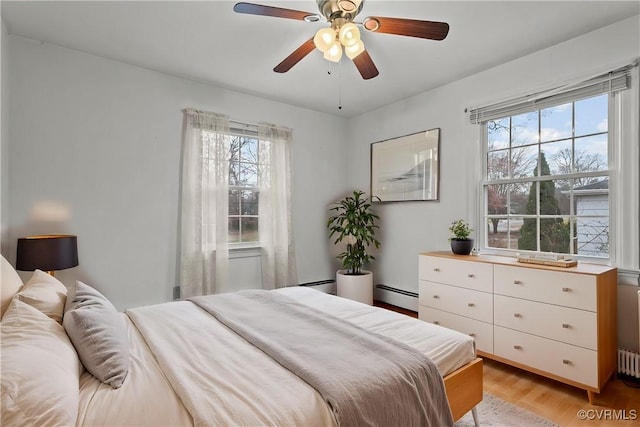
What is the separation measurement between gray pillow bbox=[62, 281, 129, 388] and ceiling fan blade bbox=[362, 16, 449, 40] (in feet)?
6.62

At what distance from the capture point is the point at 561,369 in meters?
2.21

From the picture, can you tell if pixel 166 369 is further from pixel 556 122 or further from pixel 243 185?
pixel 556 122

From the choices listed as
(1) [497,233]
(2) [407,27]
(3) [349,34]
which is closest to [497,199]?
(1) [497,233]

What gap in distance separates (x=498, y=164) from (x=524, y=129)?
0.39 m

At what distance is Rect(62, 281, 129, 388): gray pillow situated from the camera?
1.20 metres

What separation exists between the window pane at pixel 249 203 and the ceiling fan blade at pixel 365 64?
6.76 ft

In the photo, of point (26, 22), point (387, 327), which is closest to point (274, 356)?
point (387, 327)

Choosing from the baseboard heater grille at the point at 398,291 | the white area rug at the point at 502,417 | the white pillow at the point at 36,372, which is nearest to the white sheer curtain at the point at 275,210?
the baseboard heater grille at the point at 398,291

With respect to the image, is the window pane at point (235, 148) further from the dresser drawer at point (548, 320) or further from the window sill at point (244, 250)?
the dresser drawer at point (548, 320)

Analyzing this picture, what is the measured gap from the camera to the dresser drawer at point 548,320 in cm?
210

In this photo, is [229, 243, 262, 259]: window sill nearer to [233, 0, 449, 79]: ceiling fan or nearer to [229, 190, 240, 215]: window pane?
[229, 190, 240, 215]: window pane

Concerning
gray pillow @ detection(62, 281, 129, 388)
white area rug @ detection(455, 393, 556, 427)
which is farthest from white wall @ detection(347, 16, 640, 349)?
gray pillow @ detection(62, 281, 129, 388)

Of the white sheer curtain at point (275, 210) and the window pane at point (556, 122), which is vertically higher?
the window pane at point (556, 122)

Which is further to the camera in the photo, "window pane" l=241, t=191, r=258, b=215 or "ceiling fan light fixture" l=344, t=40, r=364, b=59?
"window pane" l=241, t=191, r=258, b=215
